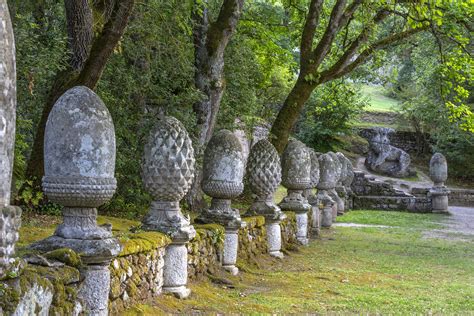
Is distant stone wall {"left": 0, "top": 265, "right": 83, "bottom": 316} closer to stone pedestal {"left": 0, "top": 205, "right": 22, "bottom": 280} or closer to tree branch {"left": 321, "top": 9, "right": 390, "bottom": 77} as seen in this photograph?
stone pedestal {"left": 0, "top": 205, "right": 22, "bottom": 280}

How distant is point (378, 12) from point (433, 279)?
A: 283 inches

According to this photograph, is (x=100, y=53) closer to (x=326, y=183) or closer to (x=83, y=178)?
(x=83, y=178)

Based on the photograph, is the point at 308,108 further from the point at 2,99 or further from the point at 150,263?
the point at 2,99

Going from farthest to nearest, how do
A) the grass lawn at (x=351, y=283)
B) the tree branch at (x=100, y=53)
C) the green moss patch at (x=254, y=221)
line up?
the green moss patch at (x=254, y=221)
the tree branch at (x=100, y=53)
the grass lawn at (x=351, y=283)

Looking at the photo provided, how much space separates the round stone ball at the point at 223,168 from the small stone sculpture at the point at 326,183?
9.05 meters

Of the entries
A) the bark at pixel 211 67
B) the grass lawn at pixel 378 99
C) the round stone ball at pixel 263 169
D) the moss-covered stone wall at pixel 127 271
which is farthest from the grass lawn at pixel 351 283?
the grass lawn at pixel 378 99

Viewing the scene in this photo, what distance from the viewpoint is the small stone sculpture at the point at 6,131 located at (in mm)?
3334

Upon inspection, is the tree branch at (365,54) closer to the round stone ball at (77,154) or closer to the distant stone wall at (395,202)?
the round stone ball at (77,154)

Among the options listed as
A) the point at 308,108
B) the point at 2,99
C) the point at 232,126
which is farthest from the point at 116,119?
the point at 308,108

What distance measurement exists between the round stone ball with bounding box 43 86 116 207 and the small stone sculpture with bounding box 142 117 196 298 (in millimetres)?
1972

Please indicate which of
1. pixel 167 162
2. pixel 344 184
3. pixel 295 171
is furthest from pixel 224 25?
pixel 344 184

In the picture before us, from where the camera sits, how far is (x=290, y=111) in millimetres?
15344

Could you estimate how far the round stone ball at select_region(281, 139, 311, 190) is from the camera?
1314 cm

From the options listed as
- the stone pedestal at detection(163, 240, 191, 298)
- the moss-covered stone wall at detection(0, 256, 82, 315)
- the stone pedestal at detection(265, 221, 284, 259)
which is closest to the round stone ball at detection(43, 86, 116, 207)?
the moss-covered stone wall at detection(0, 256, 82, 315)
